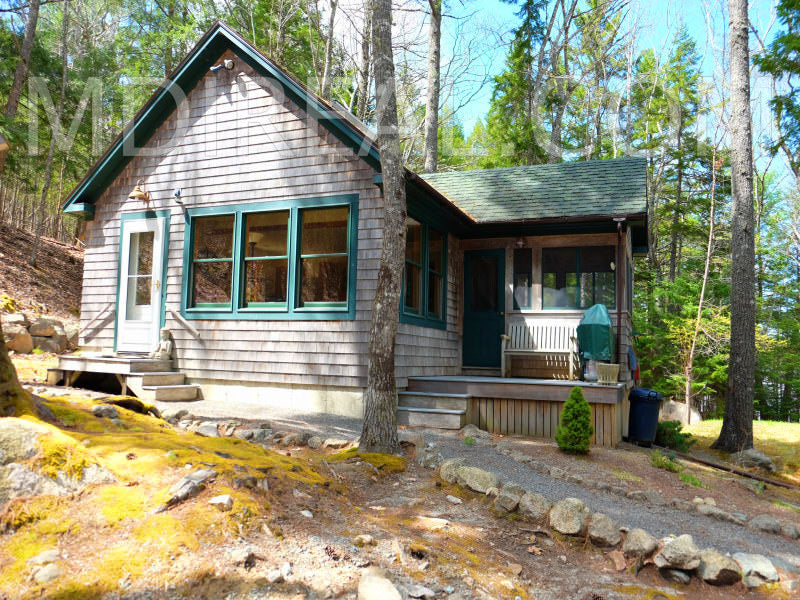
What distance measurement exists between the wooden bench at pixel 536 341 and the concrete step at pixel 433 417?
8.94 ft

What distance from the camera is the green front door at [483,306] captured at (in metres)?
10.9

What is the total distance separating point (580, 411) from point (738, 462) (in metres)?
4.88

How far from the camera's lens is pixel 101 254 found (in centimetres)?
1049

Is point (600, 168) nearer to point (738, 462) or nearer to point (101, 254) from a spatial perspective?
point (738, 462)

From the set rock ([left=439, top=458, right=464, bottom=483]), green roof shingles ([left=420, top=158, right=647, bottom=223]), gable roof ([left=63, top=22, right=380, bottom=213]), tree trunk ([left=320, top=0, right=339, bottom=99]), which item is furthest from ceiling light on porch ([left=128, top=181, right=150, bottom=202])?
tree trunk ([left=320, top=0, right=339, bottom=99])

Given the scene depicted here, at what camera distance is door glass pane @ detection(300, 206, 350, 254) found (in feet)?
28.8

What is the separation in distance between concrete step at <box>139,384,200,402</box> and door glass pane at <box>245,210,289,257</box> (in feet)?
7.78

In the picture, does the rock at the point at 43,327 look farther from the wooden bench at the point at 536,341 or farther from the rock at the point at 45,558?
the rock at the point at 45,558

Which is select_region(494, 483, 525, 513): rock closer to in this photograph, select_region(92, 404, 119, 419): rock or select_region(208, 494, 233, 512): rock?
select_region(208, 494, 233, 512): rock

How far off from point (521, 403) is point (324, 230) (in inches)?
157

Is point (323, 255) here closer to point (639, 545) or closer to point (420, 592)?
point (639, 545)

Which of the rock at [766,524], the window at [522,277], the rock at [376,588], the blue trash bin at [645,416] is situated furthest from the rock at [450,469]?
the window at [522,277]

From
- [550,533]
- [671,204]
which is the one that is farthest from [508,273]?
[671,204]

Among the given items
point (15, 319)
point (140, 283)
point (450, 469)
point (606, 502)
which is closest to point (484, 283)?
point (450, 469)
